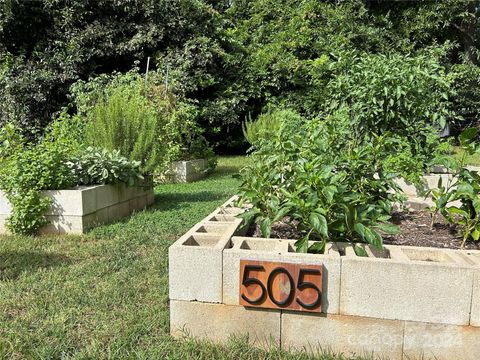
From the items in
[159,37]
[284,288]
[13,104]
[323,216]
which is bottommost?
[284,288]

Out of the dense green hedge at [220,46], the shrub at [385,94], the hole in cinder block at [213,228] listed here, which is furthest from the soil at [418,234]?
the dense green hedge at [220,46]

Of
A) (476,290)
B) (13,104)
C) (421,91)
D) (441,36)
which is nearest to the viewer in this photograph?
(476,290)

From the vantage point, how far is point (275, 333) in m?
1.93

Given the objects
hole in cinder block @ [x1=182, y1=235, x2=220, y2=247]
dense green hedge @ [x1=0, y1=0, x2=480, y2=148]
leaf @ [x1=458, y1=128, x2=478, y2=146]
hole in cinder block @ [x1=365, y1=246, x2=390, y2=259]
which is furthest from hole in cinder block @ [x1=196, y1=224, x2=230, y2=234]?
dense green hedge @ [x1=0, y1=0, x2=480, y2=148]

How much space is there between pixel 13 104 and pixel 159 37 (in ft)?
14.0

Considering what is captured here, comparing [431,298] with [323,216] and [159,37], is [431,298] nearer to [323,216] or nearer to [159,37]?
[323,216]

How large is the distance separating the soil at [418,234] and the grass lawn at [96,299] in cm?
81

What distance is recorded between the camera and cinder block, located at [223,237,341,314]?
186 cm

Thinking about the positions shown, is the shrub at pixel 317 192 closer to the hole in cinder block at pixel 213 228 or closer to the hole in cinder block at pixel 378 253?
the hole in cinder block at pixel 378 253

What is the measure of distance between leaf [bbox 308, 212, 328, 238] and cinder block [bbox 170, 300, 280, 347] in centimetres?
43

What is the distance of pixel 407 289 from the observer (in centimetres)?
180

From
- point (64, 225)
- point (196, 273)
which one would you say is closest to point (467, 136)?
point (196, 273)

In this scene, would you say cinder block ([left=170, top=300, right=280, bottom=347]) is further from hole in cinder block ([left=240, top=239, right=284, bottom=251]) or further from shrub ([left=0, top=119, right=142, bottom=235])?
shrub ([left=0, top=119, right=142, bottom=235])

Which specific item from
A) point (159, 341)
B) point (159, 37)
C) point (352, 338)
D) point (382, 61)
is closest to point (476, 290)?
point (352, 338)
